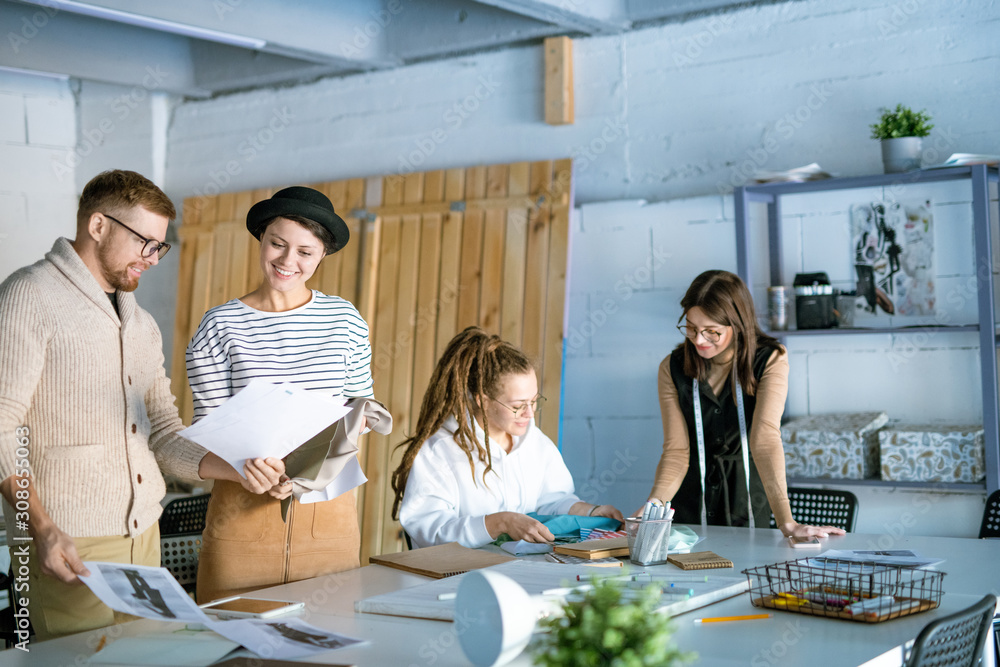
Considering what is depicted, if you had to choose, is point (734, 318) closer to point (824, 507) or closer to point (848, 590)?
point (824, 507)

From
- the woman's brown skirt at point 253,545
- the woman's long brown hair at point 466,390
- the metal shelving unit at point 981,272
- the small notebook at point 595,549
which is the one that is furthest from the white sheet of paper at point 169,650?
the metal shelving unit at point 981,272

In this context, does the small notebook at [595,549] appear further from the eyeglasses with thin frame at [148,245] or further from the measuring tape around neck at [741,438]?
the eyeglasses with thin frame at [148,245]

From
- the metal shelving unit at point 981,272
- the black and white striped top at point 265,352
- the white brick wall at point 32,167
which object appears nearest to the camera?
the black and white striped top at point 265,352

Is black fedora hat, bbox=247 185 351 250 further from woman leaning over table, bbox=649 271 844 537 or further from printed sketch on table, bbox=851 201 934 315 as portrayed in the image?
printed sketch on table, bbox=851 201 934 315

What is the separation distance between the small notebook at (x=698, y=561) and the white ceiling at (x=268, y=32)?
2.37 metres

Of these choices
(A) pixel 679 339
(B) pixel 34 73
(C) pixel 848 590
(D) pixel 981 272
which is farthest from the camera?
(B) pixel 34 73

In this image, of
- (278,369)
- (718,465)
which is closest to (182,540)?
(278,369)

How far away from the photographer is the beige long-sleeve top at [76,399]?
6.40 ft

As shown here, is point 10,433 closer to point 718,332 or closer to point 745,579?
point 745,579

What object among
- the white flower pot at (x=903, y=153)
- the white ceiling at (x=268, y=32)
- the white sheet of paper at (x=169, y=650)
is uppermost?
the white ceiling at (x=268, y=32)

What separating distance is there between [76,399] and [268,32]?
265 cm

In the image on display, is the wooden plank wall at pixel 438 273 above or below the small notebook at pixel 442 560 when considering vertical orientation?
above

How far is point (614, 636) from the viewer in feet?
3.69

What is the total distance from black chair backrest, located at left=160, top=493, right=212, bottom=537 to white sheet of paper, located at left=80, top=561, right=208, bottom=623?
173 centimetres
